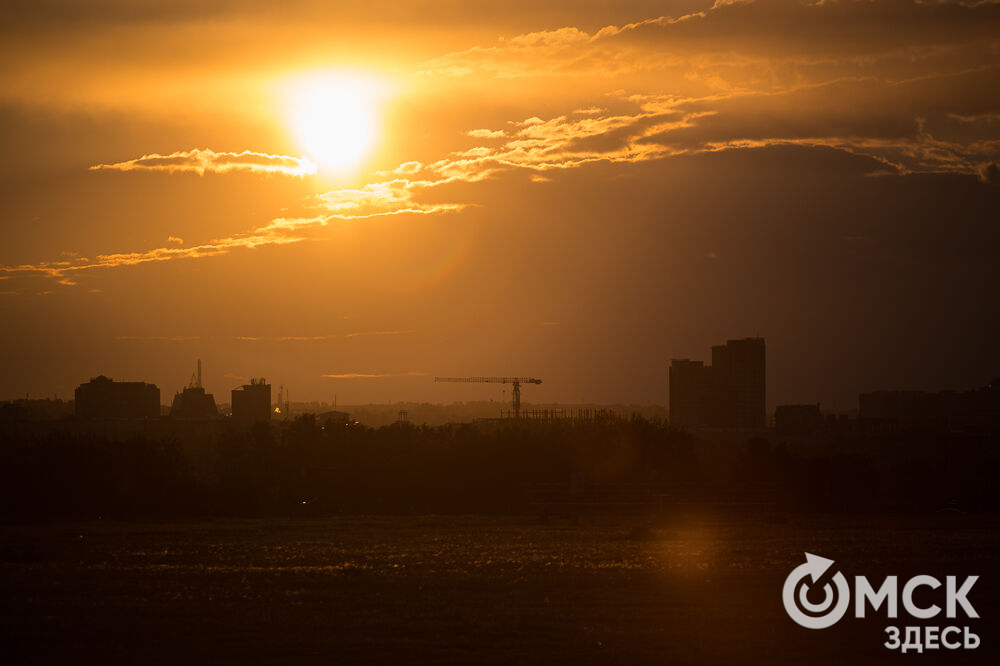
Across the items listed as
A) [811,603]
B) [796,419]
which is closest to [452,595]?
[811,603]

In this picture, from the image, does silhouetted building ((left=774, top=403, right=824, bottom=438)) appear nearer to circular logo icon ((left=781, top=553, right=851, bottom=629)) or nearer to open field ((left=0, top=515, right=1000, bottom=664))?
open field ((left=0, top=515, right=1000, bottom=664))

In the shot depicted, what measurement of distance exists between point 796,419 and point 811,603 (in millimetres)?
152829

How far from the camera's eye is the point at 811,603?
28.0 m

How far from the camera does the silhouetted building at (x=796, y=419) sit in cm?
16757

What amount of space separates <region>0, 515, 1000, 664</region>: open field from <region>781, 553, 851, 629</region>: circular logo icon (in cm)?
41

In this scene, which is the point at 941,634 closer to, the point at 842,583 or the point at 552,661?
the point at 842,583

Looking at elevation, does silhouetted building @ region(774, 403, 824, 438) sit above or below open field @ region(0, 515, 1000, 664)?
above

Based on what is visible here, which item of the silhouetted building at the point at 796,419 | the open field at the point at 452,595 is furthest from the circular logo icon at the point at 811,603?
the silhouetted building at the point at 796,419

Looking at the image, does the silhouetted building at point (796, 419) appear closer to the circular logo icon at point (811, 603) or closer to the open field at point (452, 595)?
the open field at point (452, 595)

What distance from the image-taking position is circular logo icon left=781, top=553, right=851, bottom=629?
84.6 feet

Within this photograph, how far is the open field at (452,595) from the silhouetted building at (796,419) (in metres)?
118

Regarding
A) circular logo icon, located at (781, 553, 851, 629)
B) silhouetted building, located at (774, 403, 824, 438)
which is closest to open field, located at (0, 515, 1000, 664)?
circular logo icon, located at (781, 553, 851, 629)

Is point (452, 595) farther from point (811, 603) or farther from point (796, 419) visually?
point (796, 419)

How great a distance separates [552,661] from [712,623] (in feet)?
17.0
